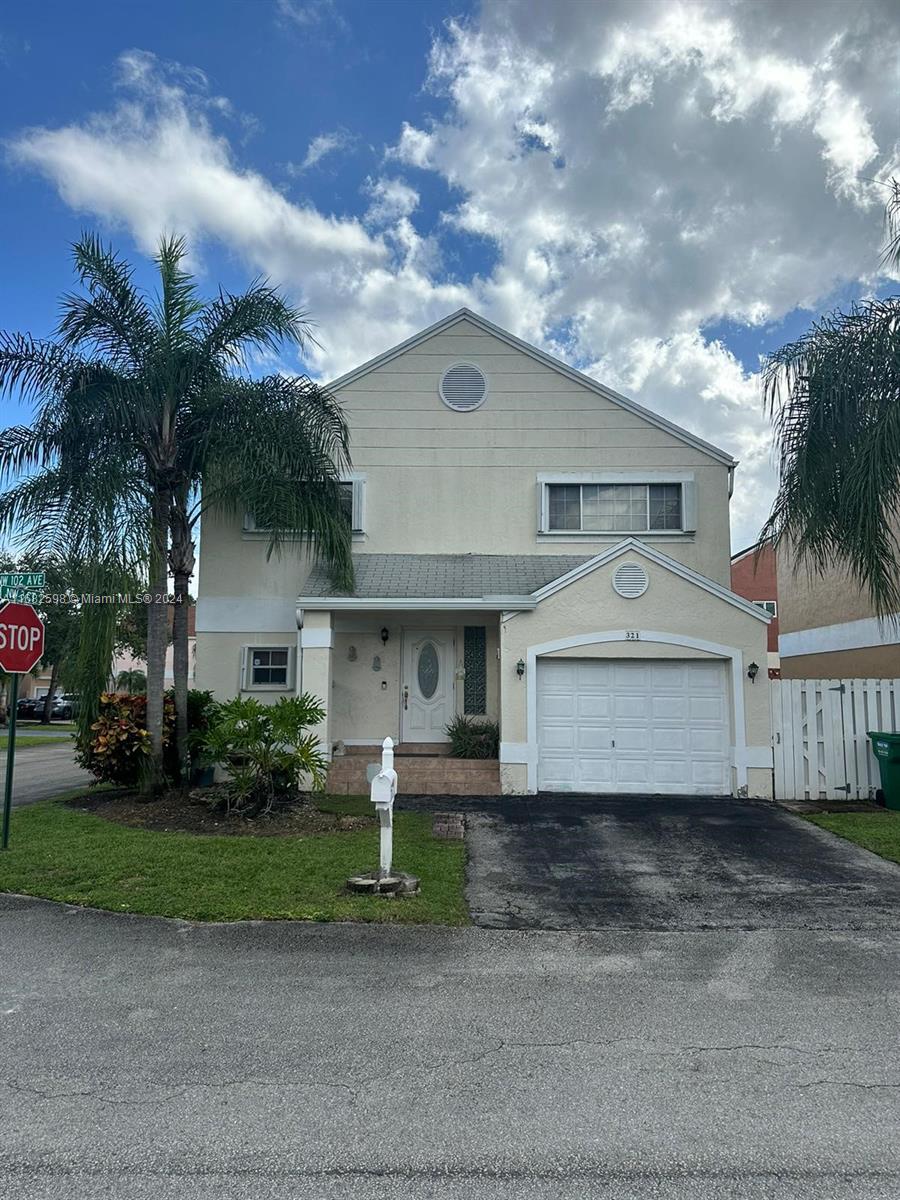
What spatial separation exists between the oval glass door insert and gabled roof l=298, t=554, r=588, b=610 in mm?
1571

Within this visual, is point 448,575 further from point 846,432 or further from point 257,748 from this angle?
point 846,432

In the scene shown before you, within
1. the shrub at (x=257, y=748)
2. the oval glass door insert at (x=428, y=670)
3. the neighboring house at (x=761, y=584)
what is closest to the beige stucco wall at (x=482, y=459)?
the oval glass door insert at (x=428, y=670)

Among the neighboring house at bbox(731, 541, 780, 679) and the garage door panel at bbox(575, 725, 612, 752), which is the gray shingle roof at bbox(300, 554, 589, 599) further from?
the neighboring house at bbox(731, 541, 780, 679)

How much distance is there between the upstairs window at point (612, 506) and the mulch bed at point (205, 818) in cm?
736

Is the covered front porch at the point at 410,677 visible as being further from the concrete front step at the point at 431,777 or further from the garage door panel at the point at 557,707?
the garage door panel at the point at 557,707

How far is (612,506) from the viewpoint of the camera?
585 inches

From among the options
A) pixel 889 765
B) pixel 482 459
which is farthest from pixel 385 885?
pixel 482 459

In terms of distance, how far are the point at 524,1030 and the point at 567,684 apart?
8.49 metres

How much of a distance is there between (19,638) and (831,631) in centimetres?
1700

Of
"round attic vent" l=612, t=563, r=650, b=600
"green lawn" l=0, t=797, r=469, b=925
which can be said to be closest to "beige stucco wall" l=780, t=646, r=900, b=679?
"round attic vent" l=612, t=563, r=650, b=600

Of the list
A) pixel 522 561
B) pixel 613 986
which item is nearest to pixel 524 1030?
pixel 613 986

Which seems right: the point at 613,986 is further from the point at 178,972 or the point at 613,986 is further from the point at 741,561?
the point at 741,561

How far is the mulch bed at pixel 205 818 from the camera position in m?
9.58

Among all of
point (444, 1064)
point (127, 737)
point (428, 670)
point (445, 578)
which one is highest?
point (445, 578)
